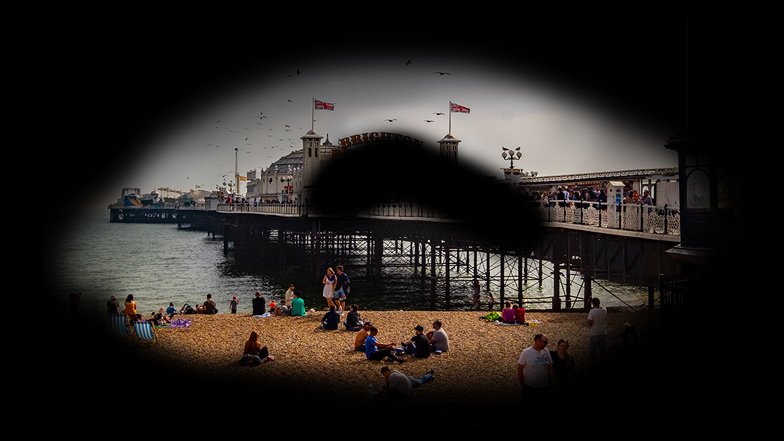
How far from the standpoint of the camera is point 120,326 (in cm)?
1073

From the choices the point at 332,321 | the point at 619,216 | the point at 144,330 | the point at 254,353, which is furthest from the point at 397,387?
the point at 619,216

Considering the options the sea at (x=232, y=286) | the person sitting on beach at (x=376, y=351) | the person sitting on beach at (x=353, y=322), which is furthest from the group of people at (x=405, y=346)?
the sea at (x=232, y=286)

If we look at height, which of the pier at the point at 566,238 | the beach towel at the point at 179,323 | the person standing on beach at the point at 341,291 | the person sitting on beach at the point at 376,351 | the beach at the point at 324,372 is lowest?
the beach at the point at 324,372

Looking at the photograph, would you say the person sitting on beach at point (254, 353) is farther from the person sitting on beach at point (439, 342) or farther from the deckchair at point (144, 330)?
the person sitting on beach at point (439, 342)

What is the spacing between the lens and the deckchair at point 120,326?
10695mm

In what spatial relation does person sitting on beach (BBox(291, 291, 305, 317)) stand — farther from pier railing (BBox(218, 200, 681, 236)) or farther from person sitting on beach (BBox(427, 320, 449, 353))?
pier railing (BBox(218, 200, 681, 236))

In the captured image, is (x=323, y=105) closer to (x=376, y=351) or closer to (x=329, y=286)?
(x=329, y=286)

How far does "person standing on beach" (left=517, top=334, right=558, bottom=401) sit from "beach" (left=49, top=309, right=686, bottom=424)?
0.22 m

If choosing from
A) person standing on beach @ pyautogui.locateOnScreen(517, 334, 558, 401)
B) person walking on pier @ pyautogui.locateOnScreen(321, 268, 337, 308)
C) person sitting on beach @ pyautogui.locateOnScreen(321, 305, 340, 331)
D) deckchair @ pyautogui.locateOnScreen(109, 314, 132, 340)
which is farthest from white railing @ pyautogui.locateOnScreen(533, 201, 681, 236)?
deckchair @ pyautogui.locateOnScreen(109, 314, 132, 340)

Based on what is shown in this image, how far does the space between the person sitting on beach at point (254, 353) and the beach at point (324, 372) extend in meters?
0.15

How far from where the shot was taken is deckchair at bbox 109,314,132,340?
421 inches

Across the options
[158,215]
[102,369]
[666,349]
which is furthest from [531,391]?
[158,215]

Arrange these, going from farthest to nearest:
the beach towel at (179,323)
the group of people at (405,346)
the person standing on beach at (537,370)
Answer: the beach towel at (179,323)
the group of people at (405,346)
the person standing on beach at (537,370)

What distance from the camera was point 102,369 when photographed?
8969mm
